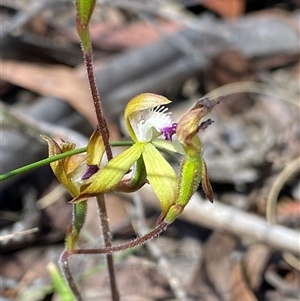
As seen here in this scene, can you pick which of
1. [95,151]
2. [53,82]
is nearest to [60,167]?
[95,151]

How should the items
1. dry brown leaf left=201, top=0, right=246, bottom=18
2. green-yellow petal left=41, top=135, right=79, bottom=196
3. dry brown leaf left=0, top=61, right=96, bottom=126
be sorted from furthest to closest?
dry brown leaf left=201, top=0, right=246, bottom=18, dry brown leaf left=0, top=61, right=96, bottom=126, green-yellow petal left=41, top=135, right=79, bottom=196

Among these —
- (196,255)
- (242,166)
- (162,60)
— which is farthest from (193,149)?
(162,60)

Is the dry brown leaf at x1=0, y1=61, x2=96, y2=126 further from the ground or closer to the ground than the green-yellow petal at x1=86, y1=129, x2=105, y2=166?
closer to the ground

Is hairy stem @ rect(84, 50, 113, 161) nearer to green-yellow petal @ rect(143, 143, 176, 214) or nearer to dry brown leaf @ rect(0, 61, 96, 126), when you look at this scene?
green-yellow petal @ rect(143, 143, 176, 214)

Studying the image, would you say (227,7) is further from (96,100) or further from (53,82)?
(96,100)

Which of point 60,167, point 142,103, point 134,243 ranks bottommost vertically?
point 134,243

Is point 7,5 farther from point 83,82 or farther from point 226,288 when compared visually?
point 226,288

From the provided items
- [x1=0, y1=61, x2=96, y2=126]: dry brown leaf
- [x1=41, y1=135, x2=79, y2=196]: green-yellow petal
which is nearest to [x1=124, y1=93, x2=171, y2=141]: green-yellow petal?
[x1=41, y1=135, x2=79, y2=196]: green-yellow petal

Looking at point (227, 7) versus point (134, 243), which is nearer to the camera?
point (134, 243)
